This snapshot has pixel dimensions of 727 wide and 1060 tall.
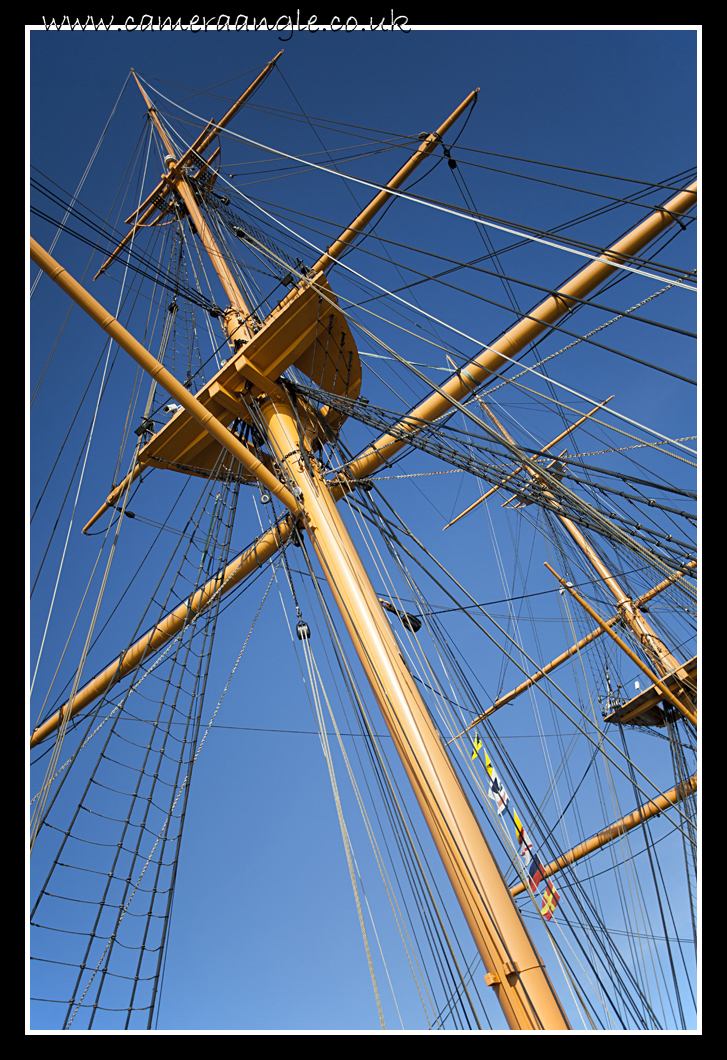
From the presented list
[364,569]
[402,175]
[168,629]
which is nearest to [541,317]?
[402,175]

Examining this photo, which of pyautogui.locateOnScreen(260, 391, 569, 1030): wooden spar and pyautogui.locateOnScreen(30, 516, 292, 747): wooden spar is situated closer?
pyautogui.locateOnScreen(260, 391, 569, 1030): wooden spar

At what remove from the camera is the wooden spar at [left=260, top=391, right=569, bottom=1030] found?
297 cm

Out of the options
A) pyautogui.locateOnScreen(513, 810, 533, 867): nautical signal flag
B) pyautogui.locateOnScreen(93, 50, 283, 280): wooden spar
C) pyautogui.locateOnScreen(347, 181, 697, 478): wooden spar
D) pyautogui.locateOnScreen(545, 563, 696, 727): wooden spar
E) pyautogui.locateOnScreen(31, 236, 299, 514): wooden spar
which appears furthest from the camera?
pyautogui.locateOnScreen(93, 50, 283, 280): wooden spar

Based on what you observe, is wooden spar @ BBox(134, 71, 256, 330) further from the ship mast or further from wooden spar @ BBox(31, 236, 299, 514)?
wooden spar @ BBox(31, 236, 299, 514)

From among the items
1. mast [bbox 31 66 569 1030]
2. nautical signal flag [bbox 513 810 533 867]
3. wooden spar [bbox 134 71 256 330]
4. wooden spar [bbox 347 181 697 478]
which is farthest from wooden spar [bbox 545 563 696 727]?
wooden spar [bbox 134 71 256 330]

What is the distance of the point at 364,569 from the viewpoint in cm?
522

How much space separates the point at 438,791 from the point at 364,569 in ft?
6.53

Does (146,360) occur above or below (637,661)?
above

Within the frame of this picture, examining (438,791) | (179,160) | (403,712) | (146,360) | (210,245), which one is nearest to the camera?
(438,791)

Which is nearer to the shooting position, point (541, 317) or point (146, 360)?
point (146, 360)

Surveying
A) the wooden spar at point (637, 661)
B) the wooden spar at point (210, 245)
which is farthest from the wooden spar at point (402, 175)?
the wooden spar at point (637, 661)

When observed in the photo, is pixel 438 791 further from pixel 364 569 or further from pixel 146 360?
pixel 146 360

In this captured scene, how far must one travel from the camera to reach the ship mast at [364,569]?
310 cm

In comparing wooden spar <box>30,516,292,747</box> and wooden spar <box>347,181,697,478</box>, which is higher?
wooden spar <box>347,181,697,478</box>
